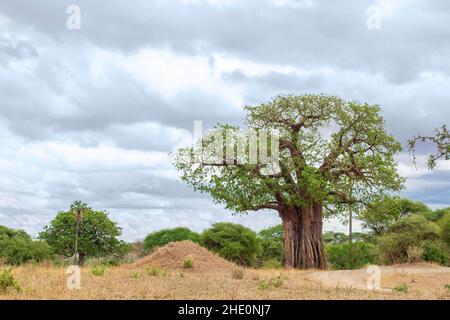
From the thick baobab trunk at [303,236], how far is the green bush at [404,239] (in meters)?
3.89

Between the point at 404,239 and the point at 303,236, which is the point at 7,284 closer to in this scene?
the point at 303,236

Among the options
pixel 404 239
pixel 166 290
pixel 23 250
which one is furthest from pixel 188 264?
pixel 23 250

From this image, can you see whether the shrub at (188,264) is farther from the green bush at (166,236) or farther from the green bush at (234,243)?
the green bush at (166,236)

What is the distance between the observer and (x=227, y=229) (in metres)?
46.9

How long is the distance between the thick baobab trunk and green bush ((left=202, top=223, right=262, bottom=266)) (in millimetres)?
9713

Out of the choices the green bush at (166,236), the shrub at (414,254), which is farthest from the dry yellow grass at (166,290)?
the green bush at (166,236)

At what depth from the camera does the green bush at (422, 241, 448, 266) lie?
33.9 m

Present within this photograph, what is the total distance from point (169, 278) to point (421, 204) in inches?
1872

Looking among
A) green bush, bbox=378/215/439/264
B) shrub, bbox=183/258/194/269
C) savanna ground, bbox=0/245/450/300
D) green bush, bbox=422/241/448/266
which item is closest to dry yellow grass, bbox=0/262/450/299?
savanna ground, bbox=0/245/450/300

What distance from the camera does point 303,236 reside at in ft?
117

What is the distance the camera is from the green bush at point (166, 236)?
162 feet

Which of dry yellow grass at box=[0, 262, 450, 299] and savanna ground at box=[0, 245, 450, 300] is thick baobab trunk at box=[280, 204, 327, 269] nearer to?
savanna ground at box=[0, 245, 450, 300]

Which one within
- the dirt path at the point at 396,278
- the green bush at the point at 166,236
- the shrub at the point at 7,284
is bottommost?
the dirt path at the point at 396,278

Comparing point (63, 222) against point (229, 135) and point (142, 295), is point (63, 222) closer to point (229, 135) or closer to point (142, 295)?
point (229, 135)
